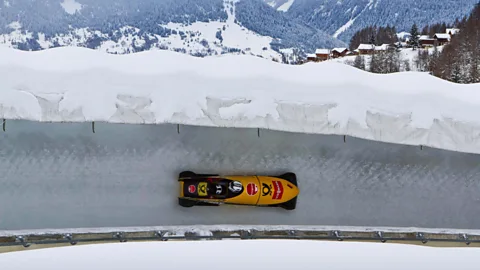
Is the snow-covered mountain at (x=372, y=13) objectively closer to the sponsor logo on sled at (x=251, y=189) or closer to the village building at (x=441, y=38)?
the village building at (x=441, y=38)

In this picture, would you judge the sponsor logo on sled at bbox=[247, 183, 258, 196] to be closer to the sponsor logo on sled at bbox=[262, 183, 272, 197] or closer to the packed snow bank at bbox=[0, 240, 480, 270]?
the sponsor logo on sled at bbox=[262, 183, 272, 197]

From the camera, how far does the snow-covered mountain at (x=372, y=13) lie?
98562mm

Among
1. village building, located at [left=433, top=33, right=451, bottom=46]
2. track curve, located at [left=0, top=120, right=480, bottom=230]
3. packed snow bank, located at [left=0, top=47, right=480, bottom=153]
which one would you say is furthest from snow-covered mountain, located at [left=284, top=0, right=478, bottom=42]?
packed snow bank, located at [left=0, top=47, right=480, bottom=153]

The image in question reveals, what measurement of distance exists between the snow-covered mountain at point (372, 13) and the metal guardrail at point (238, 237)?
87955 mm

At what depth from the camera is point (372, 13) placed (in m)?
123

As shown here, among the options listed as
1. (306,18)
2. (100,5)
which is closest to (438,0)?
(306,18)

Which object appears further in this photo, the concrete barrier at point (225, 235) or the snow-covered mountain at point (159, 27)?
the snow-covered mountain at point (159, 27)

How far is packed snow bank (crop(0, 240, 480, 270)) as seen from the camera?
68.4 inches

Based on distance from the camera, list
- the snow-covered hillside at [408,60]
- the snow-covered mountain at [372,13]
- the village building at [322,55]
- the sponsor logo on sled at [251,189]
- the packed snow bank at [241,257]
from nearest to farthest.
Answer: the packed snow bank at [241,257], the sponsor logo on sled at [251,189], the snow-covered hillside at [408,60], the village building at [322,55], the snow-covered mountain at [372,13]

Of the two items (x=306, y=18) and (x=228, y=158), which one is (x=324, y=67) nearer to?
(x=228, y=158)

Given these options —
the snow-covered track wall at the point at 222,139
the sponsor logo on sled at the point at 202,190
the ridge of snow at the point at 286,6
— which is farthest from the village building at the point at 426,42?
the ridge of snow at the point at 286,6

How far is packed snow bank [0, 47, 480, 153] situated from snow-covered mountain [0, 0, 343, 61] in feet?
292

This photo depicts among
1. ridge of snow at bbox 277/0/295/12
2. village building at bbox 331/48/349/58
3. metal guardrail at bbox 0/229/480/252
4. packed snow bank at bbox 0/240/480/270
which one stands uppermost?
ridge of snow at bbox 277/0/295/12

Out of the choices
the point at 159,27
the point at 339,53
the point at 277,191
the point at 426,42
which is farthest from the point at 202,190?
the point at 159,27
